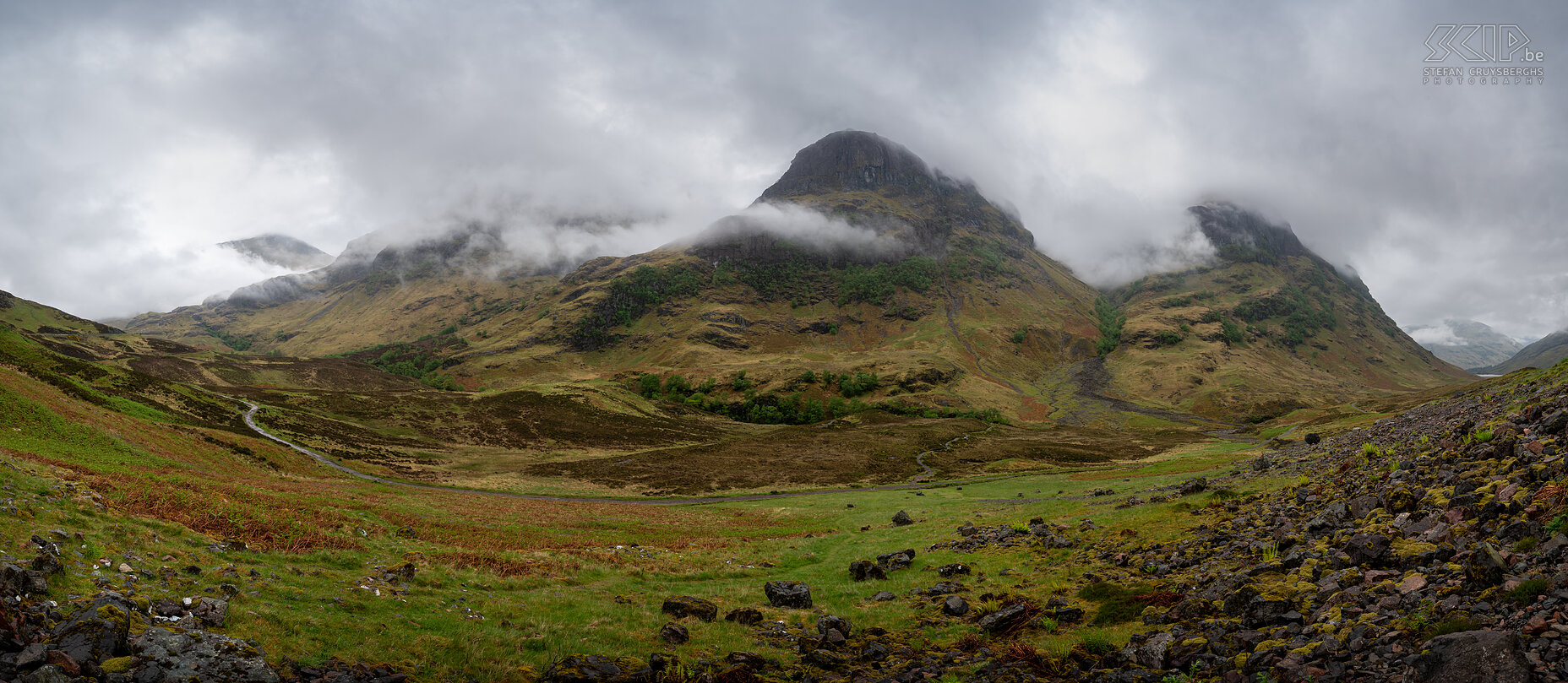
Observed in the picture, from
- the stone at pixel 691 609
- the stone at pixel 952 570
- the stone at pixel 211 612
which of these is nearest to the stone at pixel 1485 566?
the stone at pixel 952 570

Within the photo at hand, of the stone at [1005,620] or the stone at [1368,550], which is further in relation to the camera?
the stone at [1005,620]

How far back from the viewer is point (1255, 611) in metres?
11.0

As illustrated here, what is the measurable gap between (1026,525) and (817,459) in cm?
7158

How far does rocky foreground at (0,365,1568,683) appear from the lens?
7.65 m

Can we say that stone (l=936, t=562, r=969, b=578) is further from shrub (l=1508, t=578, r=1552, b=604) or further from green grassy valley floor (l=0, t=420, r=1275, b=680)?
shrub (l=1508, t=578, r=1552, b=604)

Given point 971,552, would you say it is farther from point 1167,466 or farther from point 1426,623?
point 1167,466

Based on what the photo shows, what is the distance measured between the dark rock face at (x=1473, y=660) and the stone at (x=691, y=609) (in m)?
14.2

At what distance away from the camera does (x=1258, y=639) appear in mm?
10055

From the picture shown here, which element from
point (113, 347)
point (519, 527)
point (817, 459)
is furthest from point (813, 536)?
point (113, 347)

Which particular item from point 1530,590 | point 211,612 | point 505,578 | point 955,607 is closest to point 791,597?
point 955,607

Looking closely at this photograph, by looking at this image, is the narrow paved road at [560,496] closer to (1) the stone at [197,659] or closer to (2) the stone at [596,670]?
(2) the stone at [596,670]

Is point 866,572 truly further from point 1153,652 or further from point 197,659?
point 197,659

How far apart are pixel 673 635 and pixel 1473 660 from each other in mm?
13772

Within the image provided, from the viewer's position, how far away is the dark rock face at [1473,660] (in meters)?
6.79
